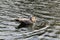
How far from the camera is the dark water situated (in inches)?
476

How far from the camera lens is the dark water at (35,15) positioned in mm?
12102

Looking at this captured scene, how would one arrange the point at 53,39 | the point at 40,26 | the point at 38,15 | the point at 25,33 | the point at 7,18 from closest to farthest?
the point at 53,39 → the point at 25,33 → the point at 40,26 → the point at 7,18 → the point at 38,15

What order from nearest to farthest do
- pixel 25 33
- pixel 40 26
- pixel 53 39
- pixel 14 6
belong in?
pixel 53 39, pixel 25 33, pixel 40 26, pixel 14 6

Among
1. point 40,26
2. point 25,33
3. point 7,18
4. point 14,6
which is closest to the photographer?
point 25,33

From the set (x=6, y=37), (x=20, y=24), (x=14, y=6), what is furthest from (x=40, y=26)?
(x=14, y=6)

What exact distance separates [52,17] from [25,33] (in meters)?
3.91

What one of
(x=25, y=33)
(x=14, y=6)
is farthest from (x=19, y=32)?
(x=14, y=6)

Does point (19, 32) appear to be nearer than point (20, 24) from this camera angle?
Yes

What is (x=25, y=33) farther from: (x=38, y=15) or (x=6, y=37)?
(x=38, y=15)

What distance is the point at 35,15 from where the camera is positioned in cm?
1683

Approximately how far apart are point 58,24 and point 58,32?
1.54 m

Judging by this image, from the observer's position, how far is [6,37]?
11.9m

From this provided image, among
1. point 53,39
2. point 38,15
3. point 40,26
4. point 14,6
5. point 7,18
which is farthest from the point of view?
point 14,6

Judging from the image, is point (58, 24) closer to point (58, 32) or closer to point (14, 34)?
point (58, 32)
